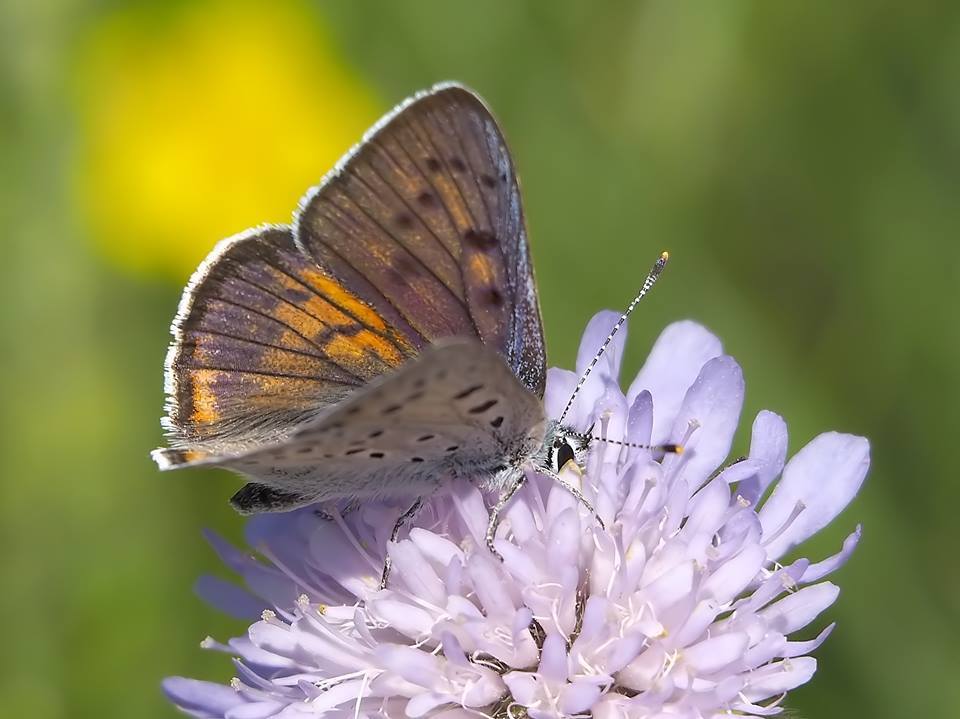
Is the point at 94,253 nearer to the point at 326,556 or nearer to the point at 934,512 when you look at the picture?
the point at 326,556

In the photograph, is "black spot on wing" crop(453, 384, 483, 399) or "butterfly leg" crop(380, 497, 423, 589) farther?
"butterfly leg" crop(380, 497, 423, 589)

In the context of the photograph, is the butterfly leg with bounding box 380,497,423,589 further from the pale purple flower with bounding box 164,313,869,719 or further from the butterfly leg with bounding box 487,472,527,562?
the butterfly leg with bounding box 487,472,527,562

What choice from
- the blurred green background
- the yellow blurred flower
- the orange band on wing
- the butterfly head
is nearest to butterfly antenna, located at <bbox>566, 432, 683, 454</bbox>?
the butterfly head

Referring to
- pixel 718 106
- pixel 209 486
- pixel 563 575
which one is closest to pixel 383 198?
pixel 563 575

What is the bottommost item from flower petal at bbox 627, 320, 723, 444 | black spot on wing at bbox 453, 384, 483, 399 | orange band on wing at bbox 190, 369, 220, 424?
orange band on wing at bbox 190, 369, 220, 424

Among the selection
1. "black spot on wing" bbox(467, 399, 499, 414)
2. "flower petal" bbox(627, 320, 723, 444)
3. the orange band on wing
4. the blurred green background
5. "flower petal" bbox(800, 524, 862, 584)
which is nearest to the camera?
"black spot on wing" bbox(467, 399, 499, 414)

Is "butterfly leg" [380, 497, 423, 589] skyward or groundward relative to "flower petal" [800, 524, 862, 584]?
groundward

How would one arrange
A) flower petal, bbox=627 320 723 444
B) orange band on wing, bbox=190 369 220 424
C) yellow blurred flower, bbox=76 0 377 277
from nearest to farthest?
orange band on wing, bbox=190 369 220 424 < flower petal, bbox=627 320 723 444 < yellow blurred flower, bbox=76 0 377 277
